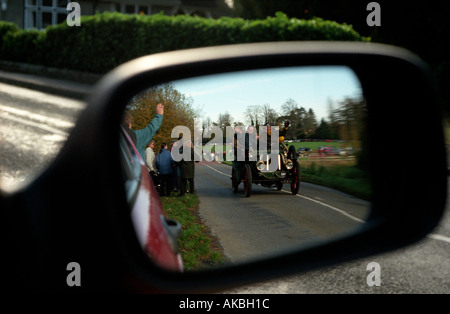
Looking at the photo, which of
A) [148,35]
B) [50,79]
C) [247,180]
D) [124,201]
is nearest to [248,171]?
[247,180]

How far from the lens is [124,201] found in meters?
1.38

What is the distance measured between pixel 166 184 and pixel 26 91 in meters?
21.2

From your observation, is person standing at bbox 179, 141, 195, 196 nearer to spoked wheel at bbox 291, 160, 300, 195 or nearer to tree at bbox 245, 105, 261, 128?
tree at bbox 245, 105, 261, 128

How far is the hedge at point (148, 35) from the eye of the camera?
21.0 metres

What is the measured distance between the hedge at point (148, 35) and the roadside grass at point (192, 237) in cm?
1960

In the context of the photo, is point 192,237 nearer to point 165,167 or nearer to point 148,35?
point 165,167

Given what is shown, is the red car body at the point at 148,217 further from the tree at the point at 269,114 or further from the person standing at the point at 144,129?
the tree at the point at 269,114

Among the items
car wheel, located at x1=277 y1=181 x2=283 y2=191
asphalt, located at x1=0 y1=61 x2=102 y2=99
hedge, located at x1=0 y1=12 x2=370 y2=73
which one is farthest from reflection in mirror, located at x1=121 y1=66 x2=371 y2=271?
hedge, located at x1=0 y1=12 x2=370 y2=73

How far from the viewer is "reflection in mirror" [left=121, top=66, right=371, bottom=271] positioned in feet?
5.08

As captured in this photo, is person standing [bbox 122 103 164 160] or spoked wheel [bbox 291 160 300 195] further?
spoked wheel [bbox 291 160 300 195]

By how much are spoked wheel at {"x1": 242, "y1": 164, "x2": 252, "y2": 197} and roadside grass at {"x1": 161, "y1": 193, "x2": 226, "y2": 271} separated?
0.17 meters

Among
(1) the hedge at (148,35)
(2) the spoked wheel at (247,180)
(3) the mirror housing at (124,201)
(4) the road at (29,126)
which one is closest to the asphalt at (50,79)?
(1) the hedge at (148,35)

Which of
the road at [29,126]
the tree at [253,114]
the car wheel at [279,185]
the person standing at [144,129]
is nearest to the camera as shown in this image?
the person standing at [144,129]

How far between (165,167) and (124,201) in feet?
1.13
